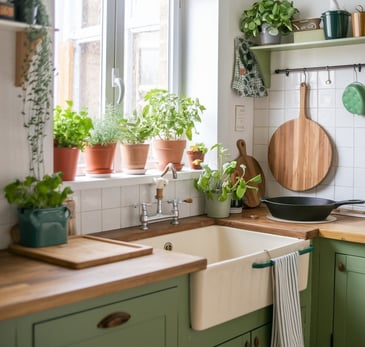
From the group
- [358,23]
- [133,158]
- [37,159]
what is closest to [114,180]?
[133,158]

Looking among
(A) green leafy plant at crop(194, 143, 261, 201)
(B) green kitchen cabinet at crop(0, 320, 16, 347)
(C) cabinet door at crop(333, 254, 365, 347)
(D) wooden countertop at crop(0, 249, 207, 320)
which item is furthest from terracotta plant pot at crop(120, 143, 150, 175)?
(B) green kitchen cabinet at crop(0, 320, 16, 347)

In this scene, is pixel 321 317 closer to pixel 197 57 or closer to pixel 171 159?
pixel 171 159

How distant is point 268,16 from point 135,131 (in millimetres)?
1030

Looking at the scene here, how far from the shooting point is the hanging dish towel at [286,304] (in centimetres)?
250

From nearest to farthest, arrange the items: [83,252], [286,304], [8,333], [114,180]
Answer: [8,333]
[83,252]
[286,304]
[114,180]

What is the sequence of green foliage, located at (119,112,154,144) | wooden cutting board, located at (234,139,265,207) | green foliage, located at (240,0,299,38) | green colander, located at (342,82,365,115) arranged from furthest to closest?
wooden cutting board, located at (234,139,265,207) < green foliage, located at (240,0,299,38) < green colander, located at (342,82,365,115) < green foliage, located at (119,112,154,144)

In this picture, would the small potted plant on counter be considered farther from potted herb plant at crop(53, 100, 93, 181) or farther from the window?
the window

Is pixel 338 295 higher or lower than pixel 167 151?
lower

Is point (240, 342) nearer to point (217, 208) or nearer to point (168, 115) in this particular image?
point (217, 208)

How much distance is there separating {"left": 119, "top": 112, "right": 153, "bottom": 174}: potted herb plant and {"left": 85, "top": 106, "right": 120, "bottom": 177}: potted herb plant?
114 mm

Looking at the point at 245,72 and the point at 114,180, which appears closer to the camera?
the point at 114,180

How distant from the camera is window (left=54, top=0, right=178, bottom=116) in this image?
278 centimetres

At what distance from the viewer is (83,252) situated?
7.02ft

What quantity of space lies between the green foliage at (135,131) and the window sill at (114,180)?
0.17 meters
